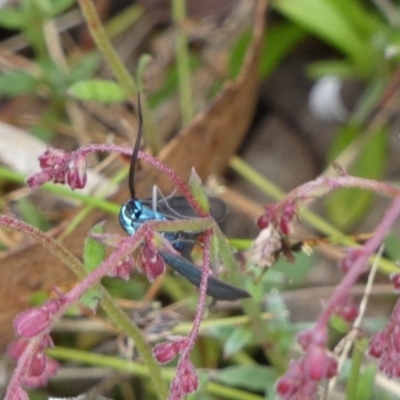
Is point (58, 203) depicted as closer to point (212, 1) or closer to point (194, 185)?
point (212, 1)

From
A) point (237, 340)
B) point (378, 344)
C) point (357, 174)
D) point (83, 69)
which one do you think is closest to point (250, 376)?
point (237, 340)

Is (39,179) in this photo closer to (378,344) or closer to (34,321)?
(34,321)

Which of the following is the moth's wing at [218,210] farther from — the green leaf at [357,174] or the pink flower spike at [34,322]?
the green leaf at [357,174]

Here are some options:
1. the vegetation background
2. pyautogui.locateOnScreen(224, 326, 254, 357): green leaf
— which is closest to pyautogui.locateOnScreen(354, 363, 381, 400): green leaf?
the vegetation background

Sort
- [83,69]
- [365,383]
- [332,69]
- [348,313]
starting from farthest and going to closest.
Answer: [332,69] → [83,69] → [365,383] → [348,313]

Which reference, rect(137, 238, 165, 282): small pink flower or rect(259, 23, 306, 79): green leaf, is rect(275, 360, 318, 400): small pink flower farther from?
rect(259, 23, 306, 79): green leaf

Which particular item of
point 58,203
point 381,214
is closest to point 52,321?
point 58,203

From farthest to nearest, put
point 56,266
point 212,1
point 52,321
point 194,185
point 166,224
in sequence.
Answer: point 212,1, point 56,266, point 194,185, point 166,224, point 52,321
